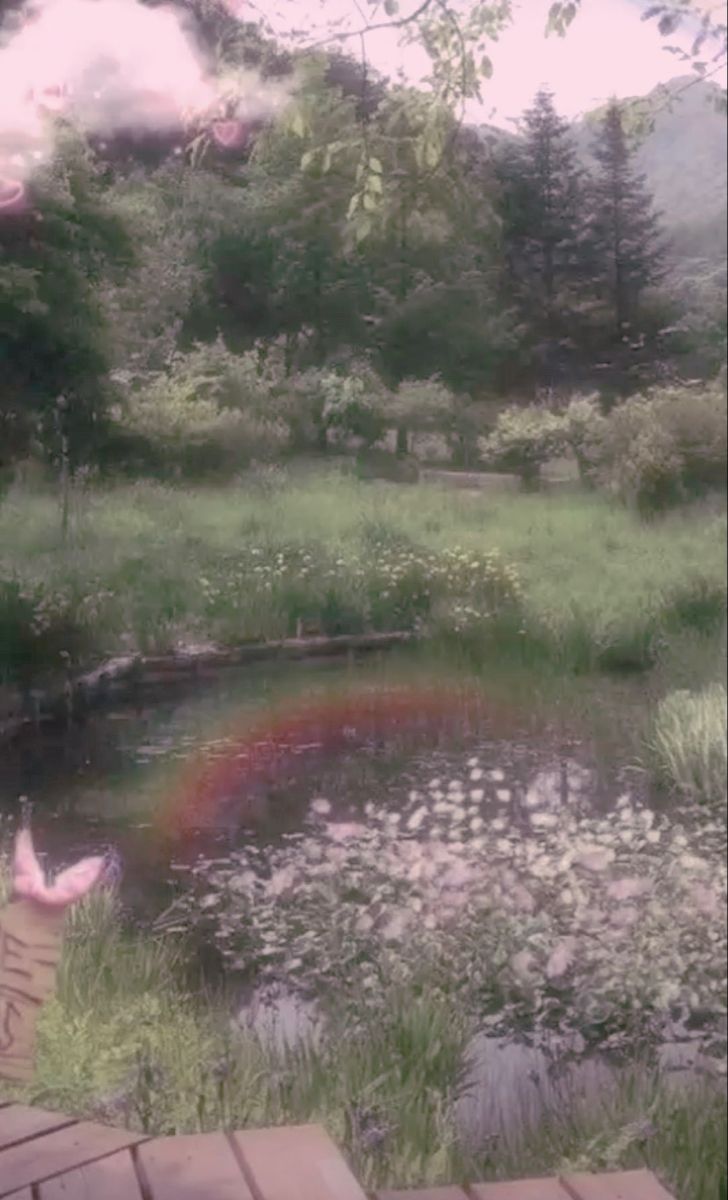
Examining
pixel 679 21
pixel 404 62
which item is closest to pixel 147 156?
pixel 404 62

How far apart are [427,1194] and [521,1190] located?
160mm

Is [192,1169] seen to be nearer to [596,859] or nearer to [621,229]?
[596,859]

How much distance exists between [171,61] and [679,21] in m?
0.88

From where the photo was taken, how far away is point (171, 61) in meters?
2.79

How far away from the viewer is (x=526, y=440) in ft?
9.29

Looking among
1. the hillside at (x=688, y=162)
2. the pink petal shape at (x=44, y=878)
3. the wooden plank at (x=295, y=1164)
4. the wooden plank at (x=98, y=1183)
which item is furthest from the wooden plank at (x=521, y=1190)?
the hillside at (x=688, y=162)

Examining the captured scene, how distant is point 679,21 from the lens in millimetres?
2699

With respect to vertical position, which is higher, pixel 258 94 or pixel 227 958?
pixel 258 94

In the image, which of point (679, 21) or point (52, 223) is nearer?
point (679, 21)

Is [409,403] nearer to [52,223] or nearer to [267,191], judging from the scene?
[267,191]

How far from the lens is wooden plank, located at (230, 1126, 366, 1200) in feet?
8.61

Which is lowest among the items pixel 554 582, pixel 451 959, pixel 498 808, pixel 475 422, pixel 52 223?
pixel 451 959

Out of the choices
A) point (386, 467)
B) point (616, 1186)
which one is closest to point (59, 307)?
point (386, 467)

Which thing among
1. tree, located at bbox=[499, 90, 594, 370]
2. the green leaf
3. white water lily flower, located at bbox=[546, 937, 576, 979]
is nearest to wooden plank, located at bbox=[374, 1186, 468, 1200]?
white water lily flower, located at bbox=[546, 937, 576, 979]
